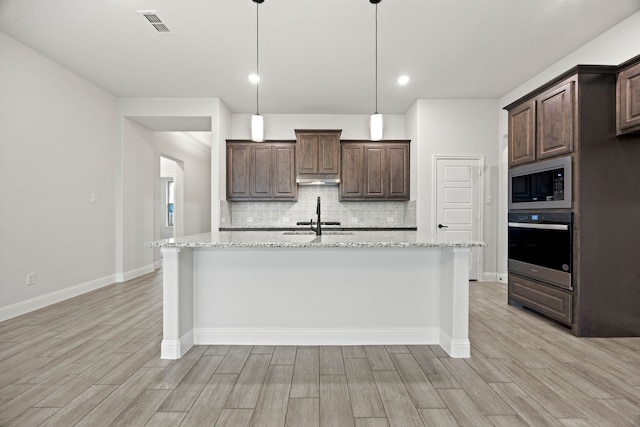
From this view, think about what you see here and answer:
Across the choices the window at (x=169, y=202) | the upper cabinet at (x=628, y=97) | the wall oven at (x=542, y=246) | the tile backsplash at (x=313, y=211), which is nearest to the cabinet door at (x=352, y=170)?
the tile backsplash at (x=313, y=211)

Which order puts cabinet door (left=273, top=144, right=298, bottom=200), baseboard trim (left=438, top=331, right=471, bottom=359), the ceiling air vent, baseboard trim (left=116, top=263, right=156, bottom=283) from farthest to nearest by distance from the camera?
cabinet door (left=273, top=144, right=298, bottom=200) < baseboard trim (left=116, top=263, right=156, bottom=283) < the ceiling air vent < baseboard trim (left=438, top=331, right=471, bottom=359)

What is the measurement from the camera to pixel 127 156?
5.05 meters

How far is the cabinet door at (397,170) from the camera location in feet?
17.8

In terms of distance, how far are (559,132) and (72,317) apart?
5300 mm

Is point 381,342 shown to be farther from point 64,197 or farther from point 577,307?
point 64,197

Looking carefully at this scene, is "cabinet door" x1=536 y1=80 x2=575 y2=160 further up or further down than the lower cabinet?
further up

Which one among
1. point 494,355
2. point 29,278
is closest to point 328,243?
point 494,355

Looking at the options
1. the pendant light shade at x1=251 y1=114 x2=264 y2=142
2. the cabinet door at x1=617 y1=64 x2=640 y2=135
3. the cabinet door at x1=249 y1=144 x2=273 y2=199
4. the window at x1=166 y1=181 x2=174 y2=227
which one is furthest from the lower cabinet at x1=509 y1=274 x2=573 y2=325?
the window at x1=166 y1=181 x2=174 y2=227

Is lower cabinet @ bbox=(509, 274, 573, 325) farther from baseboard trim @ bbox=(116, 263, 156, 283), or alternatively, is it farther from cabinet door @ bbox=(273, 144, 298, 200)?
baseboard trim @ bbox=(116, 263, 156, 283)

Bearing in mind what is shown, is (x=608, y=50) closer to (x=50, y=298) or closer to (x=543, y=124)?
(x=543, y=124)

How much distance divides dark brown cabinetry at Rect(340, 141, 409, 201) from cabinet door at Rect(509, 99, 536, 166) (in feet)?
6.27

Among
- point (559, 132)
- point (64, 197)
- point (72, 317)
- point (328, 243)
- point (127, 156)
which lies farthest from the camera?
point (127, 156)

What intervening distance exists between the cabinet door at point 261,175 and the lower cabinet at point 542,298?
12.6 ft

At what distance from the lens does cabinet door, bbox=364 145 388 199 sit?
5.43m
